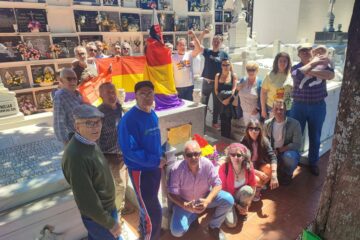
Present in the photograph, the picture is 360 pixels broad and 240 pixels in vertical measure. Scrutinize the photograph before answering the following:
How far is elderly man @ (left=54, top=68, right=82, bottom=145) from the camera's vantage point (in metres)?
2.93

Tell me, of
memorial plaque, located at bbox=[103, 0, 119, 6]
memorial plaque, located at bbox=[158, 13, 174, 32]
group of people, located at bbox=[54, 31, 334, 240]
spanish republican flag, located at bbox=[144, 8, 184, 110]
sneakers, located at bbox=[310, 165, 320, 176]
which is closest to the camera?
group of people, located at bbox=[54, 31, 334, 240]

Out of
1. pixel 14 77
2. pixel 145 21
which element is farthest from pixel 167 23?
pixel 14 77

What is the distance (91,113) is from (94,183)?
513 millimetres

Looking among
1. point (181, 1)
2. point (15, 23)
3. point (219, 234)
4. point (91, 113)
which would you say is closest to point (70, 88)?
point (91, 113)

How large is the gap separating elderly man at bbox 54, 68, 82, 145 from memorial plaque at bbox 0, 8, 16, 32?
5790mm

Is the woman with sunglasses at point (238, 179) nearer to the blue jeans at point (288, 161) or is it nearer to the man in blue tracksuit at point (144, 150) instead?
the blue jeans at point (288, 161)

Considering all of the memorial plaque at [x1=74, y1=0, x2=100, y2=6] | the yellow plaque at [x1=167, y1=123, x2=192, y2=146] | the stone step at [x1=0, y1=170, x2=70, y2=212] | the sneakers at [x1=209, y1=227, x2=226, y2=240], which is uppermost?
the memorial plaque at [x1=74, y1=0, x2=100, y2=6]

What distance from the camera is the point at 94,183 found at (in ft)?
6.40

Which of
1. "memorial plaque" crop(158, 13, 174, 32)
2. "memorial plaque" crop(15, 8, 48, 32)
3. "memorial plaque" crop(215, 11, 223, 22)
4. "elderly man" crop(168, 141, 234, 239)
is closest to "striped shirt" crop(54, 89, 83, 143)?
"elderly man" crop(168, 141, 234, 239)

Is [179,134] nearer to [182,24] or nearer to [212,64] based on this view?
[212,64]

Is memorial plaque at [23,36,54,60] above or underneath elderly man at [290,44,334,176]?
above

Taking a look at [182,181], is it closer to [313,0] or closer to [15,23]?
[15,23]

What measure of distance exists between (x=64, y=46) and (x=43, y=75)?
1.11 m

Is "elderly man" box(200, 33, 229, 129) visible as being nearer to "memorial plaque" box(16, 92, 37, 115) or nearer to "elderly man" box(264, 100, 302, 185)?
"elderly man" box(264, 100, 302, 185)
